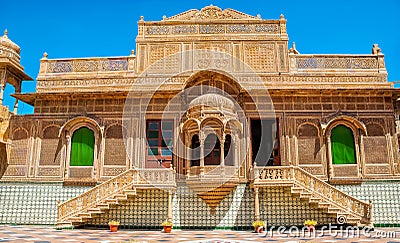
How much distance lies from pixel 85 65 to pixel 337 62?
11645 mm

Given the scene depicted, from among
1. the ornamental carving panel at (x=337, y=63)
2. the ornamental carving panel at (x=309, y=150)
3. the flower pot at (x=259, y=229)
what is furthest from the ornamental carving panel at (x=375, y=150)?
the flower pot at (x=259, y=229)

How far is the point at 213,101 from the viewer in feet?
49.5

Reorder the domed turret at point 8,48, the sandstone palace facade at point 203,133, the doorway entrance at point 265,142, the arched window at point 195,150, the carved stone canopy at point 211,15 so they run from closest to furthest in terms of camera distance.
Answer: the sandstone palace facade at point 203,133, the arched window at point 195,150, the doorway entrance at point 265,142, the domed turret at point 8,48, the carved stone canopy at point 211,15

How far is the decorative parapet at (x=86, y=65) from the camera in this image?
1725 cm

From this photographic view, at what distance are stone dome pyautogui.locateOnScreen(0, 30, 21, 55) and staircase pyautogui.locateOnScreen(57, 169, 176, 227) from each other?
8448mm

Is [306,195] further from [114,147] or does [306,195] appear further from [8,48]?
[8,48]

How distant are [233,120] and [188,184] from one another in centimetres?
316

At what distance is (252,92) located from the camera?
1611 centimetres

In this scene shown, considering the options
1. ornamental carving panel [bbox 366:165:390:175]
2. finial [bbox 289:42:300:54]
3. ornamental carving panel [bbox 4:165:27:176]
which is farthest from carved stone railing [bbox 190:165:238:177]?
ornamental carving panel [bbox 4:165:27:176]

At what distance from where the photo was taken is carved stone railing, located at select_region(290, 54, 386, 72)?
1692 cm

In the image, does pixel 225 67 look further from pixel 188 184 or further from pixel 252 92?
pixel 188 184

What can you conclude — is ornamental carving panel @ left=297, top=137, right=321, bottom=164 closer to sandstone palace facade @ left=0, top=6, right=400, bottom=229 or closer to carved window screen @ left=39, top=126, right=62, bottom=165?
sandstone palace facade @ left=0, top=6, right=400, bottom=229

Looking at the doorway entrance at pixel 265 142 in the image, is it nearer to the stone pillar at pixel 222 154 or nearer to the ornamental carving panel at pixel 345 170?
the stone pillar at pixel 222 154

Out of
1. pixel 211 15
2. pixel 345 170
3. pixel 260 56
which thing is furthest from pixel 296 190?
pixel 211 15
